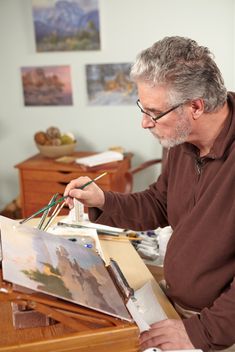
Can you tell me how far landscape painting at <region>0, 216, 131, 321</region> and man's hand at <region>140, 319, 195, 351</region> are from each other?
0.56 feet

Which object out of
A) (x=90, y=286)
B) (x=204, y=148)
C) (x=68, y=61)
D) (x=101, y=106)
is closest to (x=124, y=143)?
(x=101, y=106)

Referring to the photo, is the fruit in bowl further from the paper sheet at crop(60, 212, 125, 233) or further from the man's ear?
the man's ear

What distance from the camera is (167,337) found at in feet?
3.25

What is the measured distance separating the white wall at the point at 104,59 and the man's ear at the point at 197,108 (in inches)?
78.1

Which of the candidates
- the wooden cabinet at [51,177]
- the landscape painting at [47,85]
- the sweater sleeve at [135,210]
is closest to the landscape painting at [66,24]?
the landscape painting at [47,85]

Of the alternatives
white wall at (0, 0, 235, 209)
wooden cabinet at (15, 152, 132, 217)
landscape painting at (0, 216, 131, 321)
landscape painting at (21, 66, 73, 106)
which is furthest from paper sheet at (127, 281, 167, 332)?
landscape painting at (21, 66, 73, 106)

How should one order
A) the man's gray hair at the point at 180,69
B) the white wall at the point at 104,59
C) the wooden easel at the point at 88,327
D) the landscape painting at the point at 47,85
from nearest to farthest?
the wooden easel at the point at 88,327 < the man's gray hair at the point at 180,69 < the white wall at the point at 104,59 < the landscape painting at the point at 47,85

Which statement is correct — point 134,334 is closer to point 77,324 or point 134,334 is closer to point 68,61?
point 77,324

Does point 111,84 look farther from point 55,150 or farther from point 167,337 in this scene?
point 167,337

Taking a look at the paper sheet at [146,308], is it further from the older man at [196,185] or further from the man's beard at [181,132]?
the man's beard at [181,132]

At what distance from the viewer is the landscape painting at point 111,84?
3201 mm

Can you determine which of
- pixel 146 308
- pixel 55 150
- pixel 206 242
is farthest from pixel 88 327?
pixel 55 150

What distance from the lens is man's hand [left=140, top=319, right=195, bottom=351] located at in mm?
980

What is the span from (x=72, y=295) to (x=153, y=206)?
2.51 feet
